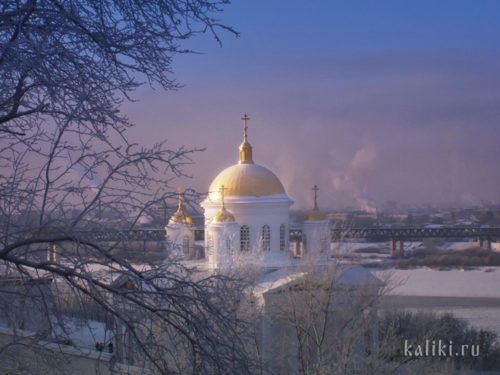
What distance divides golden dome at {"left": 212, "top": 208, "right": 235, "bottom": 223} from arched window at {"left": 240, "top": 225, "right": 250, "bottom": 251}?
1381mm

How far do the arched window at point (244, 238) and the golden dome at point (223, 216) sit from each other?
138 cm

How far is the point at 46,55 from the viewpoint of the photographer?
3232mm

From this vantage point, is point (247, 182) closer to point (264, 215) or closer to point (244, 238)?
point (264, 215)

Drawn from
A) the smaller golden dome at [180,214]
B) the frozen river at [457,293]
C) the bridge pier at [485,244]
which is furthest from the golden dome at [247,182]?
the bridge pier at [485,244]

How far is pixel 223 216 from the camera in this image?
72.9 ft

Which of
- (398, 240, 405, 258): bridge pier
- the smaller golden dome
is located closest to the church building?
(398, 240, 405, 258): bridge pier

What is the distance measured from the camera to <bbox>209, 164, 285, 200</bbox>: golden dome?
23.3 m

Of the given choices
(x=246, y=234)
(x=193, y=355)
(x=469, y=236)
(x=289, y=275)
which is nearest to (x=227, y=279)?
(x=193, y=355)

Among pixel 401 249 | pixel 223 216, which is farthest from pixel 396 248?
pixel 223 216

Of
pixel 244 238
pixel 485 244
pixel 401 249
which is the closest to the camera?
pixel 244 238

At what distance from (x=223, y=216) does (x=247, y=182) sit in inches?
67.7

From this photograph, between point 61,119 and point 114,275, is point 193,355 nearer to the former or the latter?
point 114,275

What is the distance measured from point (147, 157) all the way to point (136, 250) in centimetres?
50

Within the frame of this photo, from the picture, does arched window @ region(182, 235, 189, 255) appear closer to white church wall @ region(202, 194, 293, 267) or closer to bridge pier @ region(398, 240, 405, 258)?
white church wall @ region(202, 194, 293, 267)
